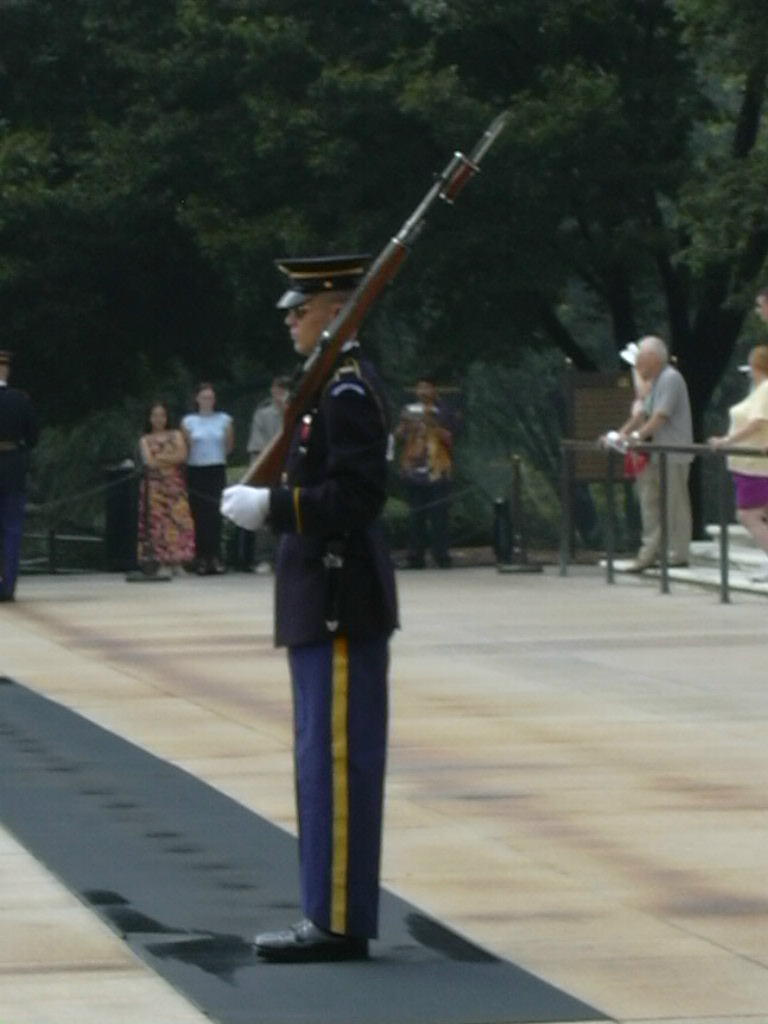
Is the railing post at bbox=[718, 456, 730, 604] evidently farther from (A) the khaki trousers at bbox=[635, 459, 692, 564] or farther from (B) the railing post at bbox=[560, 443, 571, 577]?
(B) the railing post at bbox=[560, 443, 571, 577]

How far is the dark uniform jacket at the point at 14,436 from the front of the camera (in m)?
22.1

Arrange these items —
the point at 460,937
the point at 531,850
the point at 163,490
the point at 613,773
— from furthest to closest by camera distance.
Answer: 1. the point at 163,490
2. the point at 613,773
3. the point at 531,850
4. the point at 460,937

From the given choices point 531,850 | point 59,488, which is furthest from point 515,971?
point 59,488

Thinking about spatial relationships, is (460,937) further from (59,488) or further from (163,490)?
(59,488)

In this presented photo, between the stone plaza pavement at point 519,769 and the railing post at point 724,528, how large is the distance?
12 centimetres

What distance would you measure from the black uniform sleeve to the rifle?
55 millimetres

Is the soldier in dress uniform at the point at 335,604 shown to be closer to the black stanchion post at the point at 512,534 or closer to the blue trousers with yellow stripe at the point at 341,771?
the blue trousers with yellow stripe at the point at 341,771

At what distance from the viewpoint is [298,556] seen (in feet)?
24.4

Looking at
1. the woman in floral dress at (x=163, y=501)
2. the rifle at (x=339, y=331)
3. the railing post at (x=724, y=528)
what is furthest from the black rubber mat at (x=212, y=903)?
the woman in floral dress at (x=163, y=501)

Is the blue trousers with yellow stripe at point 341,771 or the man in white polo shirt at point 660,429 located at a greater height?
the man in white polo shirt at point 660,429

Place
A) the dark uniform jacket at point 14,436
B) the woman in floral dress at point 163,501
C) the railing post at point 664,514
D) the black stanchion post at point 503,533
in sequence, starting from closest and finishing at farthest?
the railing post at point 664,514, the dark uniform jacket at point 14,436, the woman in floral dress at point 163,501, the black stanchion post at point 503,533

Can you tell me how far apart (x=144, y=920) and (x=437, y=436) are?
17849 millimetres

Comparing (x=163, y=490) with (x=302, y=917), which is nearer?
(x=302, y=917)

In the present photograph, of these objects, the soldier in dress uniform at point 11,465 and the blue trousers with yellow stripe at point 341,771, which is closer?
the blue trousers with yellow stripe at point 341,771
